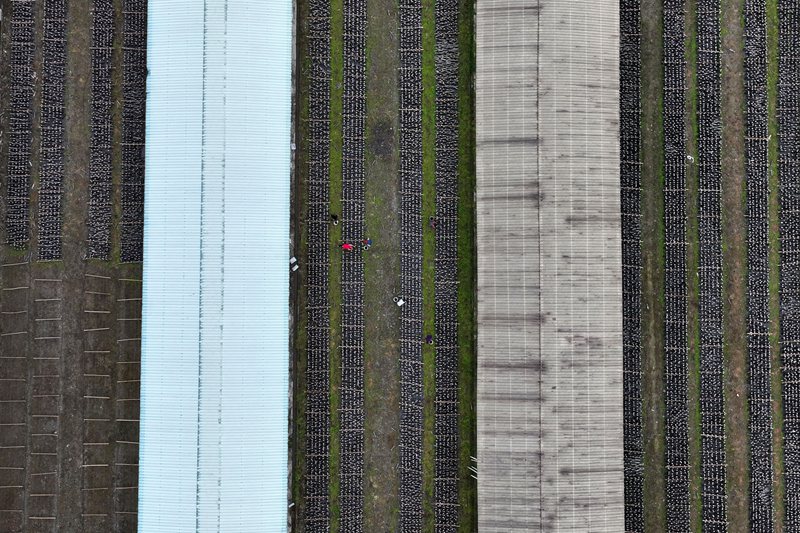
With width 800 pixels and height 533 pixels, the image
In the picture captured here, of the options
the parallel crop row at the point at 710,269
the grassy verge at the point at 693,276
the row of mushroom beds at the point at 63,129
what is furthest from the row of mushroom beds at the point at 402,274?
the parallel crop row at the point at 710,269

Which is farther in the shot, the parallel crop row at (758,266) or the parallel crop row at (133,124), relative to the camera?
the parallel crop row at (133,124)

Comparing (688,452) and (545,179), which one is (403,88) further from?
(688,452)

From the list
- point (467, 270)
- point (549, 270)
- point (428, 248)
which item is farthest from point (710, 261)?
point (428, 248)

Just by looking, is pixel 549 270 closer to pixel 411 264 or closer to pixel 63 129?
pixel 411 264

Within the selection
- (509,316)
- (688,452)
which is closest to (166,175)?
(509,316)

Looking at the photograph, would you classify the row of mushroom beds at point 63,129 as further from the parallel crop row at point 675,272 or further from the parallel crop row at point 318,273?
the parallel crop row at point 675,272

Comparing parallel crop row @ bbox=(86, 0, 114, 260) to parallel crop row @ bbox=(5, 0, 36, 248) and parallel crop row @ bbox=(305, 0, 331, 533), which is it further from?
parallel crop row @ bbox=(305, 0, 331, 533)

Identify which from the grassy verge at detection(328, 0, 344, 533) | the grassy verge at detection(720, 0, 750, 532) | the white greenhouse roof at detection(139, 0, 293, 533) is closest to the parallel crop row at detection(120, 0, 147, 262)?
the white greenhouse roof at detection(139, 0, 293, 533)
